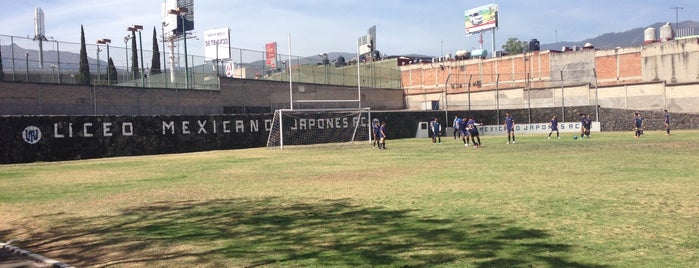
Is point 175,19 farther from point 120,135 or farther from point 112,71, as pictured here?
point 120,135

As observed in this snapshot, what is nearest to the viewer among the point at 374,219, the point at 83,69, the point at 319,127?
the point at 374,219

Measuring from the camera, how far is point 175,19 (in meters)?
67.2

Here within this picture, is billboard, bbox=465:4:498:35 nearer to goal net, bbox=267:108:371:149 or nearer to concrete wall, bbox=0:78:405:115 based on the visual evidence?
concrete wall, bbox=0:78:405:115

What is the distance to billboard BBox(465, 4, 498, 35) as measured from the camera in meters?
89.0

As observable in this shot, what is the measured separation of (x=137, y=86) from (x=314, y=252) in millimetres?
38382

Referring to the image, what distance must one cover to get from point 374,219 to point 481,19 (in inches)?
3435

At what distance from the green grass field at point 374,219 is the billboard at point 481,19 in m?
75.7

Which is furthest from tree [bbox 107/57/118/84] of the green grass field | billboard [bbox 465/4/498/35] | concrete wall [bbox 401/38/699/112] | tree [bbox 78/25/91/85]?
billboard [bbox 465/4/498/35]

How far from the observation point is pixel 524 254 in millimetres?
6543

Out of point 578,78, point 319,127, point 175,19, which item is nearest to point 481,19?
point 578,78

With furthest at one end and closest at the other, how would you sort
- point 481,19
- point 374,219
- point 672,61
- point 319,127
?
1. point 481,19
2. point 672,61
3. point 319,127
4. point 374,219

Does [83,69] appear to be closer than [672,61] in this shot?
Yes

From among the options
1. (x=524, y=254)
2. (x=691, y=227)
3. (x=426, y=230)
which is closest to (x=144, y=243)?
(x=426, y=230)

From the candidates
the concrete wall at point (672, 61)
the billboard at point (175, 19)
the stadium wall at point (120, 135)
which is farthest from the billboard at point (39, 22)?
the concrete wall at point (672, 61)
